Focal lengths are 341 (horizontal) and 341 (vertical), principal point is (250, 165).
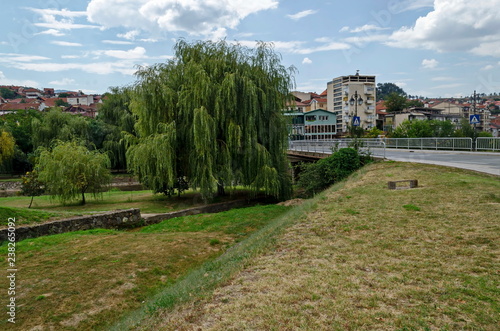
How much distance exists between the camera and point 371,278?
5254 mm

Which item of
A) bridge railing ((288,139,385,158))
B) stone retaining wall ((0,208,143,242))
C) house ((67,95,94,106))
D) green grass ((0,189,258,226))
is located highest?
house ((67,95,94,106))

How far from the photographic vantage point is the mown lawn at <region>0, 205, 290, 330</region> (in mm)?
6562

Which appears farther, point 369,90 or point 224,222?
point 369,90

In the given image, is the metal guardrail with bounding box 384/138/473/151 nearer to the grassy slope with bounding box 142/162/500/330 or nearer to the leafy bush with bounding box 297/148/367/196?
the leafy bush with bounding box 297/148/367/196

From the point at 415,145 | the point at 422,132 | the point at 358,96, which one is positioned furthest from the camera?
the point at 358,96

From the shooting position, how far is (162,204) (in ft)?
67.6

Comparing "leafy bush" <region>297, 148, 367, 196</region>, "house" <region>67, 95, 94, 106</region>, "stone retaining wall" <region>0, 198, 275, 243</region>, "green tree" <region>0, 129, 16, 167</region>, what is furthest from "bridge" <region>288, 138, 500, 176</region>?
"house" <region>67, 95, 94, 106</region>

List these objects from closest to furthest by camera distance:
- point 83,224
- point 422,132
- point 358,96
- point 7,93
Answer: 1. point 83,224
2. point 422,132
3. point 358,96
4. point 7,93

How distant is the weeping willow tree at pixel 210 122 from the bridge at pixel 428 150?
8004mm

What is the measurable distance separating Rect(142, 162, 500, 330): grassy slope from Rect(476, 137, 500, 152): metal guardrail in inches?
706

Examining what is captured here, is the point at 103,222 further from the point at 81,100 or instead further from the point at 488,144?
the point at 81,100

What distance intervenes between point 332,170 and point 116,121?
34.2 m

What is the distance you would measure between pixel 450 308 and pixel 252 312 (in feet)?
8.07

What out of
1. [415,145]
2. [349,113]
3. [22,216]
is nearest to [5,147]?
[22,216]
